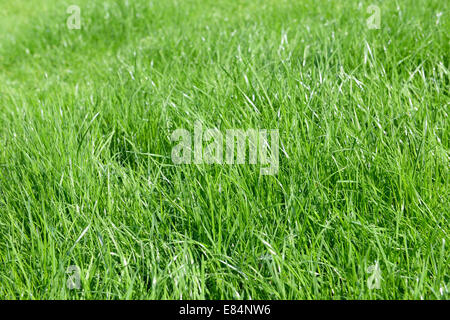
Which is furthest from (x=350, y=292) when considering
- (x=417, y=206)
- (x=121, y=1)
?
(x=121, y=1)

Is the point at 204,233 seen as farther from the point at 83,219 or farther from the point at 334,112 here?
the point at 334,112

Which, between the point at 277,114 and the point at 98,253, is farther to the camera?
the point at 277,114

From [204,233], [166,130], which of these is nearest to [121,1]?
[166,130]

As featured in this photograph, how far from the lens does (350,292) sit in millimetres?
1341

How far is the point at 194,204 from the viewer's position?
160cm

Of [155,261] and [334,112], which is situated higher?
[334,112]

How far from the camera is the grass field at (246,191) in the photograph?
1400 millimetres

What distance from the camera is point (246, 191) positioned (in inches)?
63.3

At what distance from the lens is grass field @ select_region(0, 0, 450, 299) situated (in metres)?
1.40

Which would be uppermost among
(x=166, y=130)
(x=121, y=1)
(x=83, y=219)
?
(x=121, y=1)

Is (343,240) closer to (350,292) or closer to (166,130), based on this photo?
(350,292)

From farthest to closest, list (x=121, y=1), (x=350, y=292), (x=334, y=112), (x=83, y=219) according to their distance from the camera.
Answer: (x=121, y=1) < (x=334, y=112) < (x=83, y=219) < (x=350, y=292)

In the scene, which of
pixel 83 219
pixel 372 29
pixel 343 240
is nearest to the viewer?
pixel 343 240

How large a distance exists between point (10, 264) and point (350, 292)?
1092mm
